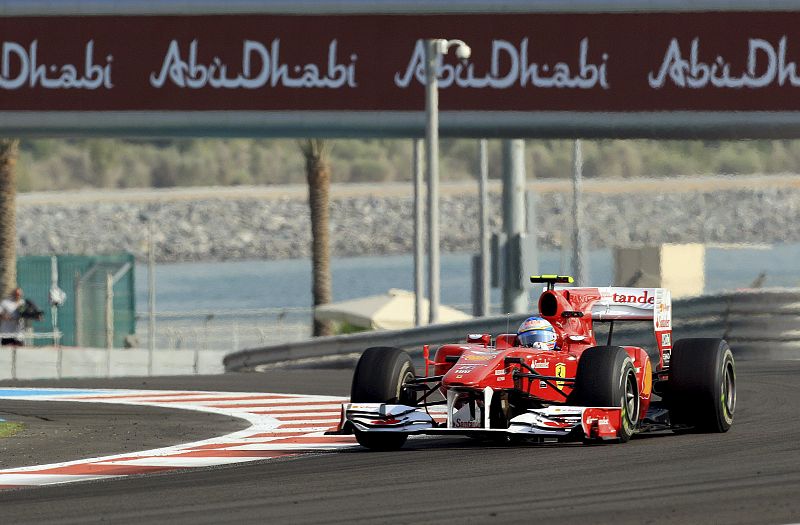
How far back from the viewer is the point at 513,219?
91.1 ft

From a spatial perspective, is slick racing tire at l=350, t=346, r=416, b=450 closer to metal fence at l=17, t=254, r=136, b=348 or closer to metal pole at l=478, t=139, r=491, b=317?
metal pole at l=478, t=139, r=491, b=317

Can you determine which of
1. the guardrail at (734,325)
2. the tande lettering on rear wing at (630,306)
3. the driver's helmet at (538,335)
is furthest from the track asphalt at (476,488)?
the guardrail at (734,325)

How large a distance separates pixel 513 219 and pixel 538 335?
575 inches

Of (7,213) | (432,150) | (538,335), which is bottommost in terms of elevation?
(538,335)

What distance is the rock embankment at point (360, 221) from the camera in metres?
122

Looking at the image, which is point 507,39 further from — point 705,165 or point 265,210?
point 265,210

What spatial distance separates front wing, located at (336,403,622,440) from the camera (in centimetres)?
1223

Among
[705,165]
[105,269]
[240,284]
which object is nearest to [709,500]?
[105,269]

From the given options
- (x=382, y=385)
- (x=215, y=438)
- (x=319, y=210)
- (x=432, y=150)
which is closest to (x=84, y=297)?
(x=319, y=210)

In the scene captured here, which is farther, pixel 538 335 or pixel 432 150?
pixel 432 150

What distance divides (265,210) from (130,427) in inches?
4469

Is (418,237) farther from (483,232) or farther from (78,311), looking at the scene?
(78,311)

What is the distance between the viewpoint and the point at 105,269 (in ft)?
107

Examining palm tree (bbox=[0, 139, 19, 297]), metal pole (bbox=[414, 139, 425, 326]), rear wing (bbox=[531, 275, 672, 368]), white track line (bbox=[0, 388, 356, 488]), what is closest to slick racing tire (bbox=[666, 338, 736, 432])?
rear wing (bbox=[531, 275, 672, 368])
